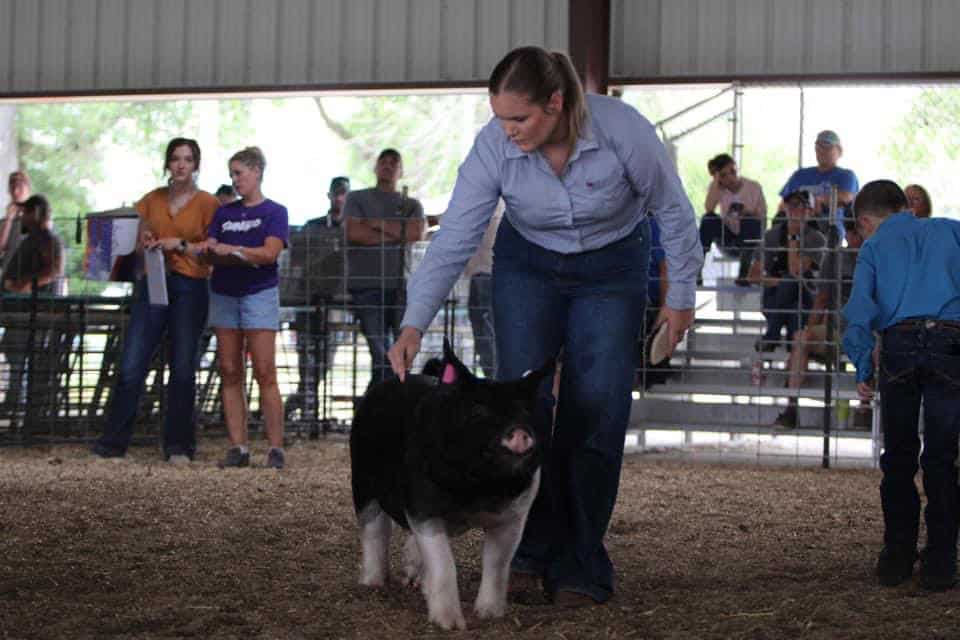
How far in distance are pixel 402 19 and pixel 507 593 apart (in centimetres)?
882

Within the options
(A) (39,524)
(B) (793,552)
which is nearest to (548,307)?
(B) (793,552)

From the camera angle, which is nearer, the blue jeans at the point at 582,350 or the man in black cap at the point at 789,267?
the blue jeans at the point at 582,350

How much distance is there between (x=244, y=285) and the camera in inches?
332

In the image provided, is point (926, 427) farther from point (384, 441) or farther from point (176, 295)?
point (176, 295)

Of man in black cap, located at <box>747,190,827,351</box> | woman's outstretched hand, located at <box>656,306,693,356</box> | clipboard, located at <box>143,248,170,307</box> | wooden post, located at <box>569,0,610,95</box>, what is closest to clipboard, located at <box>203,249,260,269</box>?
clipboard, located at <box>143,248,170,307</box>

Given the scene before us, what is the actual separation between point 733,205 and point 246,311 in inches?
178

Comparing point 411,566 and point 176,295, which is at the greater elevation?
point 176,295

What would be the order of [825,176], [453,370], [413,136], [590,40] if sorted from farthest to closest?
[413,136] < [590,40] < [825,176] < [453,370]

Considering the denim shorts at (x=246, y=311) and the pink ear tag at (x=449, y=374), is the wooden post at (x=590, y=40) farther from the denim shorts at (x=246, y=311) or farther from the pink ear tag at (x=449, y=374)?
the pink ear tag at (x=449, y=374)

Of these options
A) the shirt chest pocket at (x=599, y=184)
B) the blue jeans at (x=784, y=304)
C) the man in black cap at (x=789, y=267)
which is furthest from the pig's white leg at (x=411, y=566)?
the blue jeans at (x=784, y=304)

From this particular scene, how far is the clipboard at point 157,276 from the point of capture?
28.1 feet

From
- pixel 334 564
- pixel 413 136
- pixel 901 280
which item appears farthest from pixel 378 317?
pixel 413 136

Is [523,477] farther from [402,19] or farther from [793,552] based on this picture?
[402,19]

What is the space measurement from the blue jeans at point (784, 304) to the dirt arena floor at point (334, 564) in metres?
2.31
